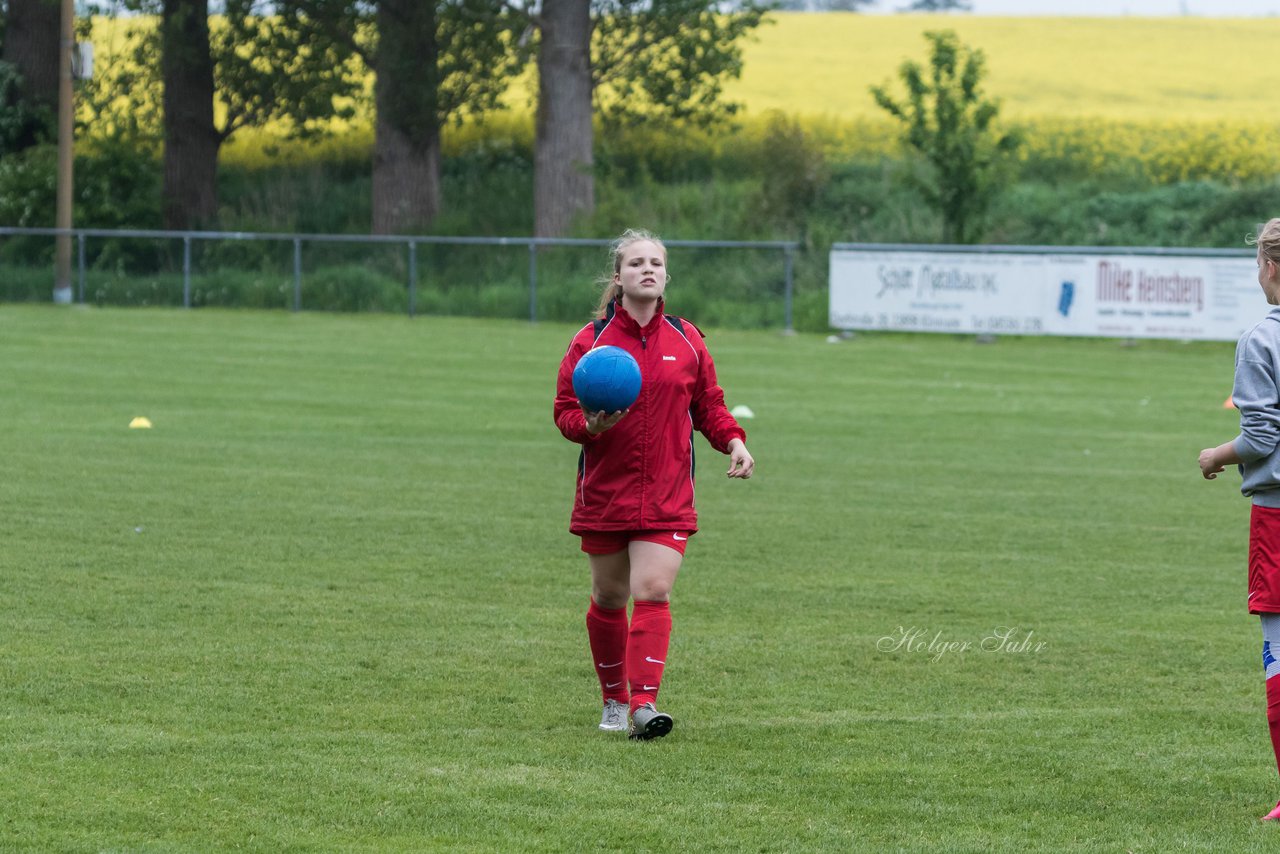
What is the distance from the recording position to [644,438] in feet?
21.7

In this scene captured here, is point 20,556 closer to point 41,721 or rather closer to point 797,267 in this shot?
point 41,721

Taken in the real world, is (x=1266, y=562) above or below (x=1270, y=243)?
below

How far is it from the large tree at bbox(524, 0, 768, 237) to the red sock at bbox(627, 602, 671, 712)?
32.8 m

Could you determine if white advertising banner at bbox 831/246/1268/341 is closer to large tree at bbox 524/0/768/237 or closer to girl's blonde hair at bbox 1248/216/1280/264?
large tree at bbox 524/0/768/237

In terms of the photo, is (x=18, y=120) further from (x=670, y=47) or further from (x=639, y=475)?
(x=639, y=475)

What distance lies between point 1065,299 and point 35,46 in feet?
91.8

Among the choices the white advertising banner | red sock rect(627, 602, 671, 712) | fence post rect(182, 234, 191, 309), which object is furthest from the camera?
fence post rect(182, 234, 191, 309)

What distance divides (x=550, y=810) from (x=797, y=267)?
3074 cm

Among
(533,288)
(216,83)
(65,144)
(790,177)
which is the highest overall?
(216,83)

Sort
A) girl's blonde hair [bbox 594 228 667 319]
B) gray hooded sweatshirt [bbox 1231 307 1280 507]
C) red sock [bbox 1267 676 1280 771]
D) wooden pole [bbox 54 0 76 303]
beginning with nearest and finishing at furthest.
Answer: gray hooded sweatshirt [bbox 1231 307 1280 507] → red sock [bbox 1267 676 1280 771] → girl's blonde hair [bbox 594 228 667 319] → wooden pole [bbox 54 0 76 303]

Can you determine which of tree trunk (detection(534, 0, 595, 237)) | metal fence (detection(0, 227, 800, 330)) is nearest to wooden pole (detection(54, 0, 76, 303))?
metal fence (detection(0, 227, 800, 330))

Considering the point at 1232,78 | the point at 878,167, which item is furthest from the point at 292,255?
the point at 1232,78

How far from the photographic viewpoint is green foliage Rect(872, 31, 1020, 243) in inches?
1315

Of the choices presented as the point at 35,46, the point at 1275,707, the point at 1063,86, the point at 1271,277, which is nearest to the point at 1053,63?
the point at 1063,86
